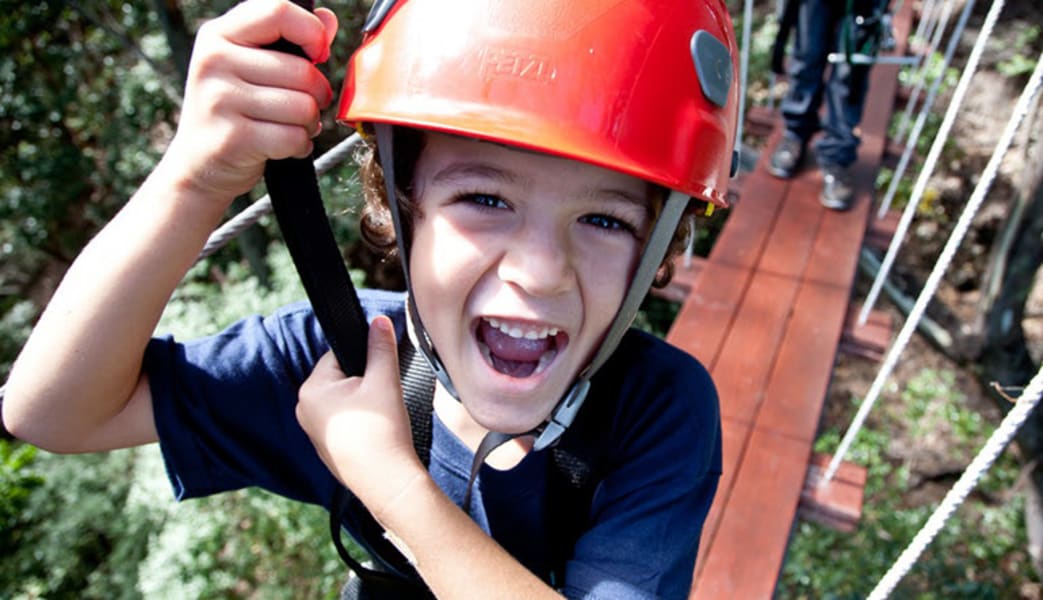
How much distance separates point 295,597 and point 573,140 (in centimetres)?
266

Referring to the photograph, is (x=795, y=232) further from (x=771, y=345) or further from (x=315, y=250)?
(x=315, y=250)

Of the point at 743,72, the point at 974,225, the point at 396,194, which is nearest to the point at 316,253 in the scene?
the point at 396,194

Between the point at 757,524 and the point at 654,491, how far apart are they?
44.1 inches

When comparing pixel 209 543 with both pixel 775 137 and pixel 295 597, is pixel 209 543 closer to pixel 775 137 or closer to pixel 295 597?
pixel 295 597

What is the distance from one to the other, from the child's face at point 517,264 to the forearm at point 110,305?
0.31 m

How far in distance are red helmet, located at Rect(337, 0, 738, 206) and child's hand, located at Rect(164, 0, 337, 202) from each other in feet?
0.45

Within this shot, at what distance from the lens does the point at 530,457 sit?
1223 millimetres

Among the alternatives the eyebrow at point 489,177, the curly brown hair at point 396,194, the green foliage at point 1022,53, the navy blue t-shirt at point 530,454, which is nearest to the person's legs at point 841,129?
the curly brown hair at point 396,194

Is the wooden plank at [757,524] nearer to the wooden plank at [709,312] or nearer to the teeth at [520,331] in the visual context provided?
the wooden plank at [709,312]

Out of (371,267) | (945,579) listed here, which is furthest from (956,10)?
(371,267)

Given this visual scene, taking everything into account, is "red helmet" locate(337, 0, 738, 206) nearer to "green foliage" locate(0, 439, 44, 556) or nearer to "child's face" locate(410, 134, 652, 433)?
"child's face" locate(410, 134, 652, 433)

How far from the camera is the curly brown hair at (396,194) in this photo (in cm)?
107

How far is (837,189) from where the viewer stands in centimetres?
353

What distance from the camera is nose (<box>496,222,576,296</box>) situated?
3.14ft
